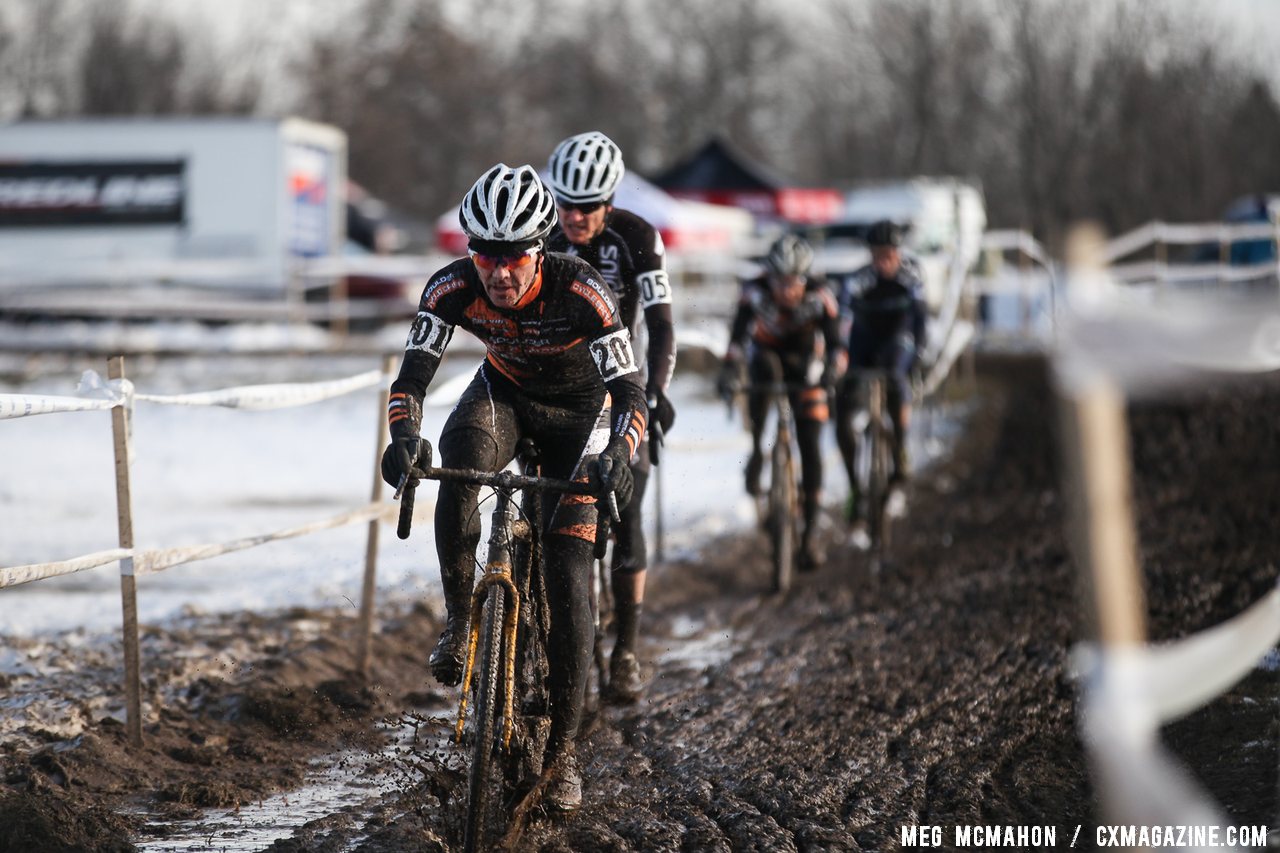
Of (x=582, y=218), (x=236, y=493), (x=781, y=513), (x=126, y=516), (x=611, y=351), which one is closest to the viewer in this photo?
Result: (x=611, y=351)

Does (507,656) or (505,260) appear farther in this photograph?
(505,260)

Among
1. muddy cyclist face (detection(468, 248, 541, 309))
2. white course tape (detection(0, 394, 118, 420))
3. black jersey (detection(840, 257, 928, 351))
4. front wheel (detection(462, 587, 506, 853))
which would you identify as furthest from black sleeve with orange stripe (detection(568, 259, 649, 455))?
black jersey (detection(840, 257, 928, 351))

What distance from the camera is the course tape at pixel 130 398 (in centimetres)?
495

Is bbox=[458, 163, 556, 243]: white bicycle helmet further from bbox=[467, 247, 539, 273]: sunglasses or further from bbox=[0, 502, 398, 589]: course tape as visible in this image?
bbox=[0, 502, 398, 589]: course tape

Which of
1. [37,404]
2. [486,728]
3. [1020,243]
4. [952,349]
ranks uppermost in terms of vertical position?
[1020,243]

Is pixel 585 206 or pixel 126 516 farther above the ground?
pixel 585 206

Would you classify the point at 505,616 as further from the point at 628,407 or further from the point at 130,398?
the point at 130,398

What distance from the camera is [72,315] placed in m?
22.8

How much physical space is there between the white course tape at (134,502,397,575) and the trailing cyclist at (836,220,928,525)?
4775 mm

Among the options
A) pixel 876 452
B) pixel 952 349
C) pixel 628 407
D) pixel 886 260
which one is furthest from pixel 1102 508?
pixel 952 349

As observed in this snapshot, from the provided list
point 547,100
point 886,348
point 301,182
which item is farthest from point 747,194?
point 547,100

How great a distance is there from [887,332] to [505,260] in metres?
6.66

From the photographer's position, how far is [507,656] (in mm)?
4473

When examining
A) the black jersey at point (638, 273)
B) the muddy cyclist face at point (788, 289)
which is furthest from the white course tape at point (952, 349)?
the black jersey at point (638, 273)
